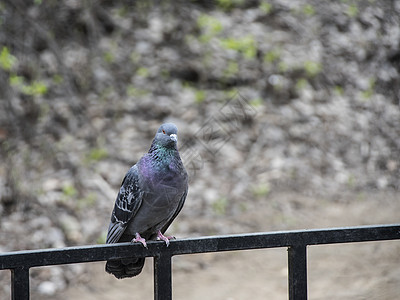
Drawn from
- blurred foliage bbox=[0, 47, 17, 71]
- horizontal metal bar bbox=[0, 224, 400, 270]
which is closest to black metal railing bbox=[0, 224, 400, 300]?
horizontal metal bar bbox=[0, 224, 400, 270]

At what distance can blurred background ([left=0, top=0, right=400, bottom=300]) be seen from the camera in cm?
495

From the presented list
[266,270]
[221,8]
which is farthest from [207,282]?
[221,8]

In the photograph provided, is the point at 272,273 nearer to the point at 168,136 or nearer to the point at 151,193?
the point at 151,193

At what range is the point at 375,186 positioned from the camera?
6.39 metres

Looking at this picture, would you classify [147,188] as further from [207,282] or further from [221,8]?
[221,8]

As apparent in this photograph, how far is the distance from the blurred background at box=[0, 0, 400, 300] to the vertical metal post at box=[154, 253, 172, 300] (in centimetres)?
298

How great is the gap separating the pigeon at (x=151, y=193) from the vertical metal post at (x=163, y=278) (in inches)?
30.3

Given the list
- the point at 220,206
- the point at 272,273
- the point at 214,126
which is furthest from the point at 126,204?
the point at 214,126

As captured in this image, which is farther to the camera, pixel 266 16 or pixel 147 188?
pixel 266 16

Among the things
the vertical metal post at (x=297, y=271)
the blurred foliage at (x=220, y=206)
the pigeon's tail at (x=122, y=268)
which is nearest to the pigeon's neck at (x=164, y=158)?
the pigeon's tail at (x=122, y=268)

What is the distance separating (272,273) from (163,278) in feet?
11.5

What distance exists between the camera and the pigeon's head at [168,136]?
2.48 metres

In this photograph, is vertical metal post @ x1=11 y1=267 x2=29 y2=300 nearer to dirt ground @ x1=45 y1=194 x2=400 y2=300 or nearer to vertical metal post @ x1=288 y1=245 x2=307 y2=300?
vertical metal post @ x1=288 y1=245 x2=307 y2=300

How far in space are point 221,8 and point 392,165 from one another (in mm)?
3081
